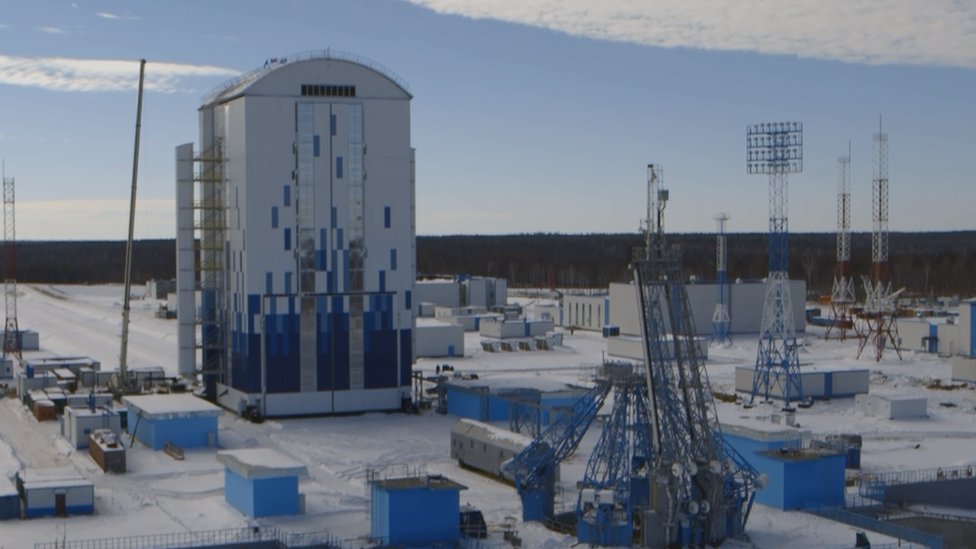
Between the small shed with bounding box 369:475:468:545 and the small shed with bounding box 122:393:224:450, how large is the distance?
1318cm

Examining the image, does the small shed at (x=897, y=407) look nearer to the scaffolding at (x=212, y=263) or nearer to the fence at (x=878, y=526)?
the fence at (x=878, y=526)

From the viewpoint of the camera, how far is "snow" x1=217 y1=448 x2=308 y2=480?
2847 cm

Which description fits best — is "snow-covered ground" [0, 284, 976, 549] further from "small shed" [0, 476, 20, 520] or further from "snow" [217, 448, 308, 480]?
"snow" [217, 448, 308, 480]

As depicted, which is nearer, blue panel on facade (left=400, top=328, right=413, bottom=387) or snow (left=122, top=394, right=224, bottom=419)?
snow (left=122, top=394, right=224, bottom=419)

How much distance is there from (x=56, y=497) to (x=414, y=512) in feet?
30.9

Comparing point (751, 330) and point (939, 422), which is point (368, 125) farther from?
point (751, 330)

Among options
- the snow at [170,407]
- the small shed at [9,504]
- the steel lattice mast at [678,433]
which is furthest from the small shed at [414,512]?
the snow at [170,407]

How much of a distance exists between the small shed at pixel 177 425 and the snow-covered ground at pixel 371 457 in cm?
72

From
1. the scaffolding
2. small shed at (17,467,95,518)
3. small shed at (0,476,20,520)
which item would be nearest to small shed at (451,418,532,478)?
small shed at (17,467,95,518)

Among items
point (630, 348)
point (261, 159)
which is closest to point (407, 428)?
point (261, 159)

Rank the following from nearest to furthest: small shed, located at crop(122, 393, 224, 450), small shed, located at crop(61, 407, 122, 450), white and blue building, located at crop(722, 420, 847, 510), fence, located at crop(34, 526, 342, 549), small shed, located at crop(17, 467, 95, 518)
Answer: fence, located at crop(34, 526, 342, 549), small shed, located at crop(17, 467, 95, 518), white and blue building, located at crop(722, 420, 847, 510), small shed, located at crop(122, 393, 224, 450), small shed, located at crop(61, 407, 122, 450)

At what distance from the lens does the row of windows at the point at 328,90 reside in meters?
45.2

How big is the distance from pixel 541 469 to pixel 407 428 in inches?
561

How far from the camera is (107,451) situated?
33.6 metres
